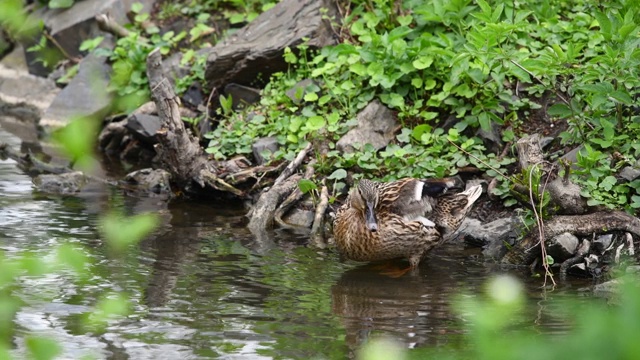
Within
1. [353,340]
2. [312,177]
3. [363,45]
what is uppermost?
[363,45]

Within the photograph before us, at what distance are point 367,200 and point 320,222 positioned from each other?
119 centimetres

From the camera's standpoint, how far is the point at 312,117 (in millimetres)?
9023

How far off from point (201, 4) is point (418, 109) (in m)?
4.35

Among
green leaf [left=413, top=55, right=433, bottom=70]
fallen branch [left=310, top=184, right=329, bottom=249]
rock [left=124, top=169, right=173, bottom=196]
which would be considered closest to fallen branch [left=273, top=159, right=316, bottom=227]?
fallen branch [left=310, top=184, right=329, bottom=249]

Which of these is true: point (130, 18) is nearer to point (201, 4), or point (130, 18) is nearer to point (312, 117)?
→ point (201, 4)

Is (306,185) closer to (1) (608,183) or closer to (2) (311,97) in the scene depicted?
(2) (311,97)

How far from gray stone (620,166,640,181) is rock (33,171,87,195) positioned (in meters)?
5.28

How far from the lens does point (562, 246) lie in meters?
6.88

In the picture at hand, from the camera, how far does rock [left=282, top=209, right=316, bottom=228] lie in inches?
328

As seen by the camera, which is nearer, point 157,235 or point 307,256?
point 307,256

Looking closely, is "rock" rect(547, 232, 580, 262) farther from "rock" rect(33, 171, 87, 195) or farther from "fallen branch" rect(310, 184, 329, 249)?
"rock" rect(33, 171, 87, 195)

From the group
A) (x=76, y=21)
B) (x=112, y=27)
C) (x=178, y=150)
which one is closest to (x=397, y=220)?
(x=178, y=150)

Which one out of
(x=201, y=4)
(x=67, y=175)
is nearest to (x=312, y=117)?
(x=67, y=175)

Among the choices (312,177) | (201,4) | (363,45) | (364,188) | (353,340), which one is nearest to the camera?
(353,340)
